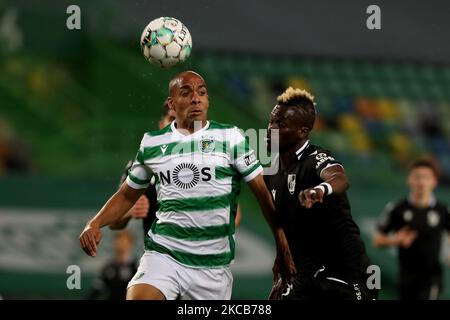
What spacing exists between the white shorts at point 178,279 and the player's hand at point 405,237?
3672 mm

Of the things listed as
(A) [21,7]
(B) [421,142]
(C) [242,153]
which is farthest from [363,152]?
(C) [242,153]

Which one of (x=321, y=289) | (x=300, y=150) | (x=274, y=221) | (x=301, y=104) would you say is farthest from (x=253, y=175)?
(x=321, y=289)

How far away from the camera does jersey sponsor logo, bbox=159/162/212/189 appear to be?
5.48 meters

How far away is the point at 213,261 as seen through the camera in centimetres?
556

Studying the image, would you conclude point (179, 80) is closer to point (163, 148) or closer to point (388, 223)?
A: point (163, 148)

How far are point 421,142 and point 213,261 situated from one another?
9.52 m

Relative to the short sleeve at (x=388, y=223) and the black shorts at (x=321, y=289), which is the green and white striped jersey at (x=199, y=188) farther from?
the short sleeve at (x=388, y=223)

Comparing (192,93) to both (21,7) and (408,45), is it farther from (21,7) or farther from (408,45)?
(408,45)

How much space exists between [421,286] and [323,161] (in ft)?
11.9

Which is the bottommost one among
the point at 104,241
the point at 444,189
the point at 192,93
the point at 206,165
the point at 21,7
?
the point at 206,165

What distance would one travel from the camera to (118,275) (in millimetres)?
9172

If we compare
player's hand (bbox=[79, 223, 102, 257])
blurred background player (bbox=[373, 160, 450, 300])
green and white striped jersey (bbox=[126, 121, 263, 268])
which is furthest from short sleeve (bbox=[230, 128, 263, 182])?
blurred background player (bbox=[373, 160, 450, 300])

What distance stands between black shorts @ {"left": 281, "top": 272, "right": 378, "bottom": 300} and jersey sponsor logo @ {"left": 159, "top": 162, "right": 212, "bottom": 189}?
950 mm

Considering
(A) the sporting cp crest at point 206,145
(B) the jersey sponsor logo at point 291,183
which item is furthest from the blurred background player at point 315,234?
(A) the sporting cp crest at point 206,145
